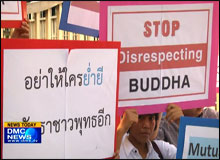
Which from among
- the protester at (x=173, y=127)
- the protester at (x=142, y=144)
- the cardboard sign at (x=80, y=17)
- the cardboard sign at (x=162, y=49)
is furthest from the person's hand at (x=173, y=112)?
the cardboard sign at (x=80, y=17)

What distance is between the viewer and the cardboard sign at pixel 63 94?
3.88ft

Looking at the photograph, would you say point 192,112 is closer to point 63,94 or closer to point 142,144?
point 142,144

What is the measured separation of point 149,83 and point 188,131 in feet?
0.83

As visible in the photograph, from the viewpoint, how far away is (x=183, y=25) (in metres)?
1.45

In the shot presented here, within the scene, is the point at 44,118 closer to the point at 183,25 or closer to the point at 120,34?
the point at 120,34

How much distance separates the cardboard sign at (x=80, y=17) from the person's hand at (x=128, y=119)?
3.77 feet

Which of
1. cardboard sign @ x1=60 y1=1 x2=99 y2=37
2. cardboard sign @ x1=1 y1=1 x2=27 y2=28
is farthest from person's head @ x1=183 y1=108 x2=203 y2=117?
cardboard sign @ x1=1 y1=1 x2=27 y2=28

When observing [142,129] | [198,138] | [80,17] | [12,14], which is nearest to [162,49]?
[198,138]

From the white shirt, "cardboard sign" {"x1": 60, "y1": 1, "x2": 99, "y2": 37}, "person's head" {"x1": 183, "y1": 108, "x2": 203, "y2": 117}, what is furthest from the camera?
"cardboard sign" {"x1": 60, "y1": 1, "x2": 99, "y2": 37}

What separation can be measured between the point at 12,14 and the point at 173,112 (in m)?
1.32

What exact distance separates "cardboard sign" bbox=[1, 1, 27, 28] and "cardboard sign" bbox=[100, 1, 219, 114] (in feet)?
3.58

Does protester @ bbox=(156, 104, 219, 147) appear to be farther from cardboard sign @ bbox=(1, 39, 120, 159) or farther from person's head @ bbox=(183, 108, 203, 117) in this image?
cardboard sign @ bbox=(1, 39, 120, 159)

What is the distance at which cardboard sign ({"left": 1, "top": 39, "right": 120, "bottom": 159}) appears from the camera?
1183mm

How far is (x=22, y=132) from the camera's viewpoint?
47.7 inches
